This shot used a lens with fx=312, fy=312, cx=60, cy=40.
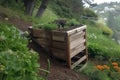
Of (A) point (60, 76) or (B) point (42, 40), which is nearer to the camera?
(A) point (60, 76)

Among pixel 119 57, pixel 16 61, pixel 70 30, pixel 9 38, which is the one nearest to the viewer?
pixel 16 61

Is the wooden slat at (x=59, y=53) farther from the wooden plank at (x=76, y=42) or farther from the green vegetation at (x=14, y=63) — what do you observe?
the green vegetation at (x=14, y=63)

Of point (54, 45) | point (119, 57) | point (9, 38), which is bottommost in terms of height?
point (119, 57)

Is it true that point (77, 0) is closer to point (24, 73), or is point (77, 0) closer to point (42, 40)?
point (42, 40)

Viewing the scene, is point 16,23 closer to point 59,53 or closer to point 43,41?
point 43,41

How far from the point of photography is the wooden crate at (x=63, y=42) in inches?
213

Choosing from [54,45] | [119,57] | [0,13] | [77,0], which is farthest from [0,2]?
[77,0]

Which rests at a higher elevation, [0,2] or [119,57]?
[0,2]

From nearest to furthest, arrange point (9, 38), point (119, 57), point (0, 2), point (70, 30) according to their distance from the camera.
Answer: point (9, 38), point (70, 30), point (119, 57), point (0, 2)

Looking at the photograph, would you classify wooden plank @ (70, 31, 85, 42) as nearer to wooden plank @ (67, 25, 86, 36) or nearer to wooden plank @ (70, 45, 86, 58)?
wooden plank @ (67, 25, 86, 36)

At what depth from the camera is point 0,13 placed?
8883 millimetres

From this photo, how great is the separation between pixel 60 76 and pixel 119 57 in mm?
3069

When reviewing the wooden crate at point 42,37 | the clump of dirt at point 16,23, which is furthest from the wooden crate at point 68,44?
the clump of dirt at point 16,23

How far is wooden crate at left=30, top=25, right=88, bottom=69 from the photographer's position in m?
5.41
